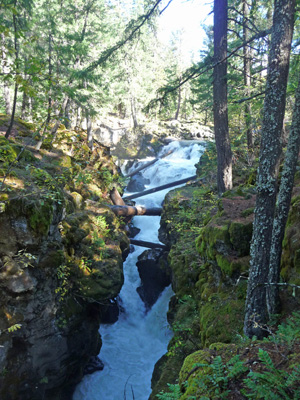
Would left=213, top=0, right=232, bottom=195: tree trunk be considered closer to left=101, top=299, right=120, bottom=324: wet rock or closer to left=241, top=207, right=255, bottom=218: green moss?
left=241, top=207, right=255, bottom=218: green moss

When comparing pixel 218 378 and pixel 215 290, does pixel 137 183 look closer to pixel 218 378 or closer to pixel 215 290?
pixel 215 290

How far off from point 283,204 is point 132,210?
10542mm

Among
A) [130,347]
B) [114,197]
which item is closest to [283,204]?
[130,347]

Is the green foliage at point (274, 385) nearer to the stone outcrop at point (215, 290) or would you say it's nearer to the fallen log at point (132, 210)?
the stone outcrop at point (215, 290)

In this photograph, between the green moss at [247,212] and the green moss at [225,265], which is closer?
the green moss at [225,265]

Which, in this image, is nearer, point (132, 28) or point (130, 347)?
point (132, 28)

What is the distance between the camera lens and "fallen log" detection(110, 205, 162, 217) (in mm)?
13734

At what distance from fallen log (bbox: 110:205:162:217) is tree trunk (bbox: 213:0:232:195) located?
672 centimetres

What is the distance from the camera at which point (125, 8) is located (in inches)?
1398

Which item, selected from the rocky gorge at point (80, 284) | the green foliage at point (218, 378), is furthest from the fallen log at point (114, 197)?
the green foliage at point (218, 378)

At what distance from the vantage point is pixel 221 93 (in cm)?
783

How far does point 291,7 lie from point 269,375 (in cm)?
506

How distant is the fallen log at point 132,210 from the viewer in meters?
13.7

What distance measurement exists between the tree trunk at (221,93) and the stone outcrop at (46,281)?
4485 mm
